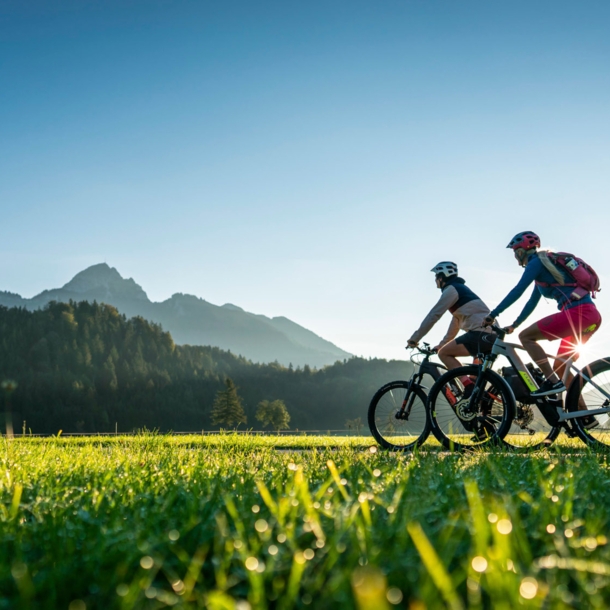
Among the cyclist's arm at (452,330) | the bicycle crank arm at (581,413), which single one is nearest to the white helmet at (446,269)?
the cyclist's arm at (452,330)

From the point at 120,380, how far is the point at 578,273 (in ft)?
551

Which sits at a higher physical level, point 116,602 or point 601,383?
point 601,383

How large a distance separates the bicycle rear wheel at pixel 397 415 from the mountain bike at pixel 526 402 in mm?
521

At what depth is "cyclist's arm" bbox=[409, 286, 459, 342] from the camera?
828 centimetres

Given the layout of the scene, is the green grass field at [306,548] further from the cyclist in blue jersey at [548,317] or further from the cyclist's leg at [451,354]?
the cyclist's leg at [451,354]

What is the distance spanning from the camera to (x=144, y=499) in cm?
276

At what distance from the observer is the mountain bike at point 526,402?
7035mm

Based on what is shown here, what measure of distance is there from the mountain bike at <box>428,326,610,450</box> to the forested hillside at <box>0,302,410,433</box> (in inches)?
5337

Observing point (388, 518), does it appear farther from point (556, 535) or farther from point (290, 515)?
point (556, 535)

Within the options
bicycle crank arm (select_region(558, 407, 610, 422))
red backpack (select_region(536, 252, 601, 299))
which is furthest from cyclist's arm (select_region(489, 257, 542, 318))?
bicycle crank arm (select_region(558, 407, 610, 422))

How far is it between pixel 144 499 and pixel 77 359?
17963 cm

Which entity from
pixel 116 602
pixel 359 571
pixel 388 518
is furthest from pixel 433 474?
pixel 116 602

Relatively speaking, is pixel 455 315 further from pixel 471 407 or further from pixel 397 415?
pixel 397 415

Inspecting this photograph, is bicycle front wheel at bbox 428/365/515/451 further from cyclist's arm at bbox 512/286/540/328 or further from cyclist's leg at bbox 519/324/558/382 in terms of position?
cyclist's arm at bbox 512/286/540/328
